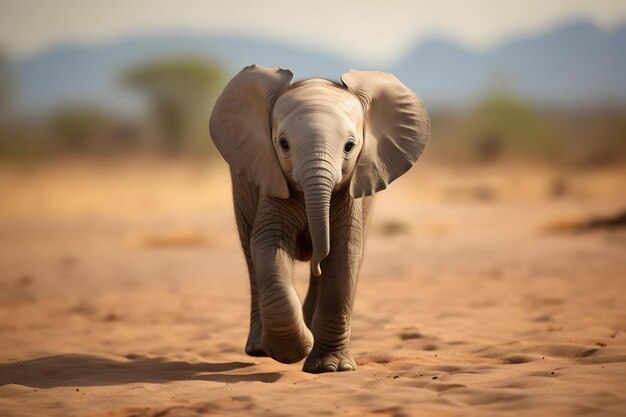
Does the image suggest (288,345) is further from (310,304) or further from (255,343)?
(310,304)

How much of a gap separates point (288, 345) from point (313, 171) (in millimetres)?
1235

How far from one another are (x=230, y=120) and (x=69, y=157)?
153 feet

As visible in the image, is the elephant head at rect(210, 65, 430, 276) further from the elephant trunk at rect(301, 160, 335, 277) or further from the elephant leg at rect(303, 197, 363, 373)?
the elephant leg at rect(303, 197, 363, 373)

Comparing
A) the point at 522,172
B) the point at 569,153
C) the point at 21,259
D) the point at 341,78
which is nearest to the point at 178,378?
the point at 341,78

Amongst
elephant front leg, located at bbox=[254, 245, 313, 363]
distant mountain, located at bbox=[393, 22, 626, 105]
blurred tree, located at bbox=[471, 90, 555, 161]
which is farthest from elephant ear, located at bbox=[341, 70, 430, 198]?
distant mountain, located at bbox=[393, 22, 626, 105]

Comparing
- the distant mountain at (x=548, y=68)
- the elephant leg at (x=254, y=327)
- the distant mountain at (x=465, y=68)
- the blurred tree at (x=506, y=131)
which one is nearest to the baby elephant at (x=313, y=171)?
the elephant leg at (x=254, y=327)

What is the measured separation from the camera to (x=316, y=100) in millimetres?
6773

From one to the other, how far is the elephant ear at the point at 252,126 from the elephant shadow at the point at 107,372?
1.41 meters

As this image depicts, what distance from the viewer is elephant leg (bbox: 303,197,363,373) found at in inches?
281

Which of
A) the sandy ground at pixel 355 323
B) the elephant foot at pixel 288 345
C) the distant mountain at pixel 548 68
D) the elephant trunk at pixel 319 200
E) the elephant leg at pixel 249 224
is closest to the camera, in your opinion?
the sandy ground at pixel 355 323

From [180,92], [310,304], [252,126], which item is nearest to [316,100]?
[252,126]

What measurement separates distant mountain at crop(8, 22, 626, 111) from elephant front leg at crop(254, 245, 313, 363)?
95803 mm

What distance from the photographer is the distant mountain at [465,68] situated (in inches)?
4786

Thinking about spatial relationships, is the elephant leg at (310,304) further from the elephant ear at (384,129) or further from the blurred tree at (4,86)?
the blurred tree at (4,86)
